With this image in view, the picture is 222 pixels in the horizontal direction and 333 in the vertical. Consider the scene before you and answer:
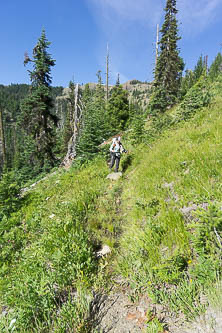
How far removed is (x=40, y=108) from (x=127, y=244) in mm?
17114

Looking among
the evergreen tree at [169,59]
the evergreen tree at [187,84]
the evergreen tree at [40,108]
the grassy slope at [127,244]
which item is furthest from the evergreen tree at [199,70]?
the grassy slope at [127,244]

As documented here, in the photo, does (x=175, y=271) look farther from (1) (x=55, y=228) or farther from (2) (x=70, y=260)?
(1) (x=55, y=228)

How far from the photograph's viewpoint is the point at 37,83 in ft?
55.1

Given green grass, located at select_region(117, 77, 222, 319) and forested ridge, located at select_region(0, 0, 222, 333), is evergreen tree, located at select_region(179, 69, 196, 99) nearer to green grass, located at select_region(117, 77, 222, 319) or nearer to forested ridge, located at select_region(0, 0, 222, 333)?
forested ridge, located at select_region(0, 0, 222, 333)

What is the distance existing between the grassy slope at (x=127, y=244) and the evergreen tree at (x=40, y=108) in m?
12.6

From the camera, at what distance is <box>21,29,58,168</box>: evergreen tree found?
640 inches

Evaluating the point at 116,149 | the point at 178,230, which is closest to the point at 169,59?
the point at 116,149

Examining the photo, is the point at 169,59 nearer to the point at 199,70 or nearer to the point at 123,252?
the point at 123,252

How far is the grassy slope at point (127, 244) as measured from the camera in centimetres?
218

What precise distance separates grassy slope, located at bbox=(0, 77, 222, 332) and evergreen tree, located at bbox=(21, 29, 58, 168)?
12.6 meters

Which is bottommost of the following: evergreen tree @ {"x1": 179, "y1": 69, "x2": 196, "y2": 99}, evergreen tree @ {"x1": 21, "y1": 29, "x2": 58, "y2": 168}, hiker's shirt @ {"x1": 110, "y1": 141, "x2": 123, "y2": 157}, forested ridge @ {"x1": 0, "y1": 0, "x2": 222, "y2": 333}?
forested ridge @ {"x1": 0, "y1": 0, "x2": 222, "y2": 333}

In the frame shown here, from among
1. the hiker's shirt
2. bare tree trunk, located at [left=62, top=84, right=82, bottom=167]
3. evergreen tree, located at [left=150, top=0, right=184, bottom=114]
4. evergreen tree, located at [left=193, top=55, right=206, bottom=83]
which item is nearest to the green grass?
the hiker's shirt

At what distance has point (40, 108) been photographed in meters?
16.7

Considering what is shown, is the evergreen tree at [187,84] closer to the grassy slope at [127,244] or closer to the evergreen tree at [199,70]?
the evergreen tree at [199,70]
